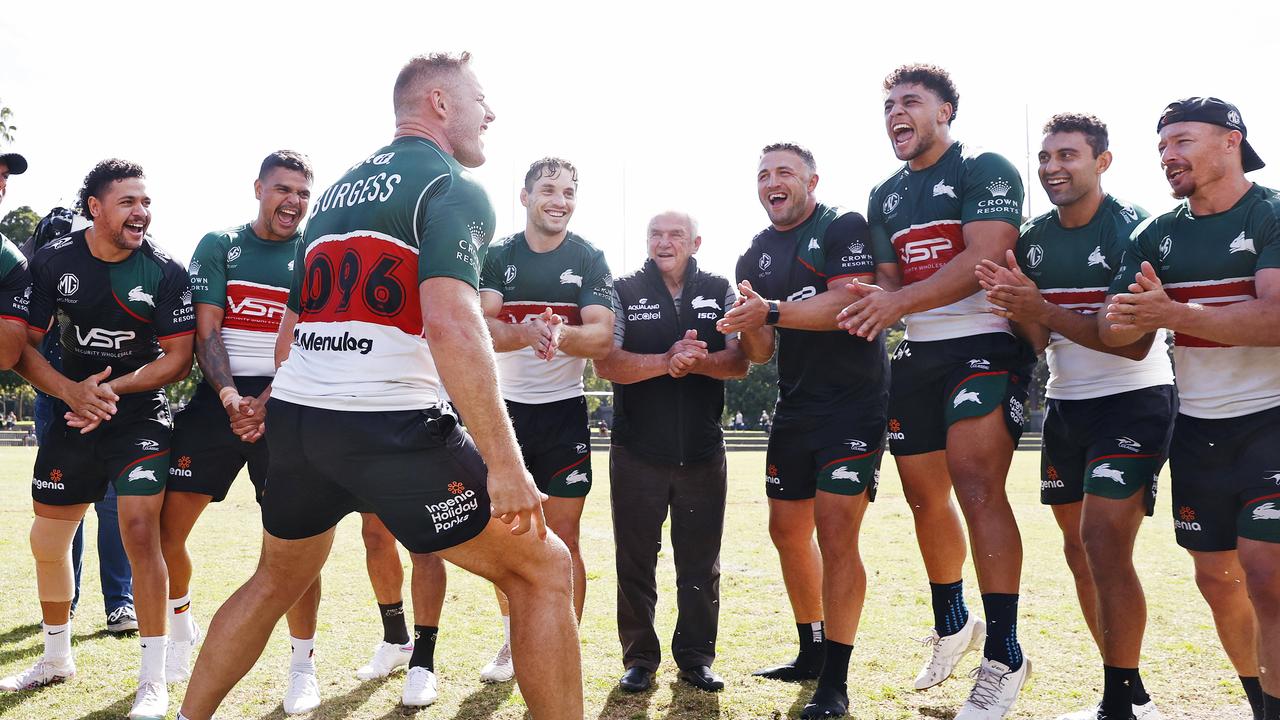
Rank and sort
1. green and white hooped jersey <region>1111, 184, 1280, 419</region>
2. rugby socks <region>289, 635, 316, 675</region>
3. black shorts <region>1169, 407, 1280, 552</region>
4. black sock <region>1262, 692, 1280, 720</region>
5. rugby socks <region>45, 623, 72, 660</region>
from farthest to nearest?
rugby socks <region>45, 623, 72, 660</region>, rugby socks <region>289, 635, 316, 675</region>, green and white hooped jersey <region>1111, 184, 1280, 419</region>, black shorts <region>1169, 407, 1280, 552</region>, black sock <region>1262, 692, 1280, 720</region>

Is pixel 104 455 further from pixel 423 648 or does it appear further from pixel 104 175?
pixel 423 648

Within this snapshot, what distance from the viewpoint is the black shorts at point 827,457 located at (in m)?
5.84

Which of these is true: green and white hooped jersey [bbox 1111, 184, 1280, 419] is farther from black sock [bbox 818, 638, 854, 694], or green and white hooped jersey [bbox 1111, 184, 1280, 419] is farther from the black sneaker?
the black sneaker

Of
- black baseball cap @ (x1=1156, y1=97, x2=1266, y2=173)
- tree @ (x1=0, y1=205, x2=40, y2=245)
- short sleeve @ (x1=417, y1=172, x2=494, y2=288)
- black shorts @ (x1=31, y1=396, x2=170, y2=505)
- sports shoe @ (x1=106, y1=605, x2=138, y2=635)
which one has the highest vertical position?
tree @ (x1=0, y1=205, x2=40, y2=245)

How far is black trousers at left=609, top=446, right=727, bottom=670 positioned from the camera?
6.20m

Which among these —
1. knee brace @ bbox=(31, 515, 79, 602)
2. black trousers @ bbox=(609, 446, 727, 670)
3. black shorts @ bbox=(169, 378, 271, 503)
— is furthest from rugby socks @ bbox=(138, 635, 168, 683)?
black trousers @ bbox=(609, 446, 727, 670)

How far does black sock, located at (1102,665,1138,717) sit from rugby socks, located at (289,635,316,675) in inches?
177

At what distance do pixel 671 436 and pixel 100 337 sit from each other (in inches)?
148

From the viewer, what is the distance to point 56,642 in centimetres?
586

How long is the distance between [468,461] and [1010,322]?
3.60m

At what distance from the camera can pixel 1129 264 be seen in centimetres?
500

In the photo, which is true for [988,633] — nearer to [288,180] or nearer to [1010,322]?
[1010,322]

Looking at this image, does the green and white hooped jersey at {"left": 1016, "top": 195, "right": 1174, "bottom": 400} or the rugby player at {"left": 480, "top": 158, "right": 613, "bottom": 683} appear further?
the rugby player at {"left": 480, "top": 158, "right": 613, "bottom": 683}

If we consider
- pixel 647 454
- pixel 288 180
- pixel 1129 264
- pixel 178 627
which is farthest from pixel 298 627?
pixel 1129 264
